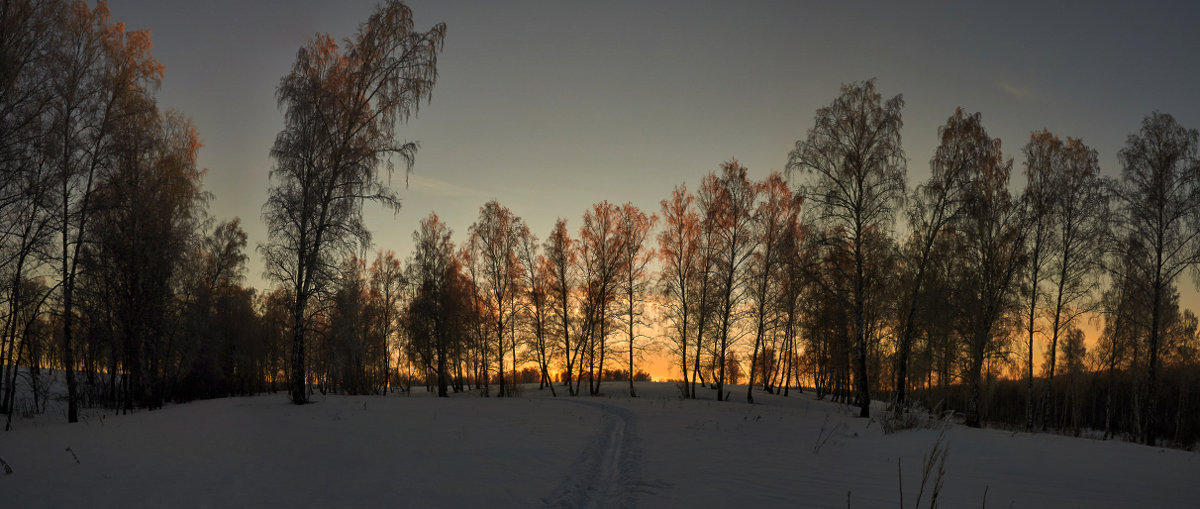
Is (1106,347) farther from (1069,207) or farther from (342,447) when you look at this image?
(342,447)

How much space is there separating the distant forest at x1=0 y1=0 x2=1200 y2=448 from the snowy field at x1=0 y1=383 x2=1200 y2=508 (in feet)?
13.0

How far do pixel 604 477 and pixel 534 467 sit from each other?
1271mm

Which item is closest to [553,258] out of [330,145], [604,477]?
[330,145]

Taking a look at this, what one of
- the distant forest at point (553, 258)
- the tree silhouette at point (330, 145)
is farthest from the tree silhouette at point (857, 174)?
the tree silhouette at point (330, 145)

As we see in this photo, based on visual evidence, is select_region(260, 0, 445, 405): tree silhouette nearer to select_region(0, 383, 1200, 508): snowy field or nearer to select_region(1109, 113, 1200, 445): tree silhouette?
select_region(0, 383, 1200, 508): snowy field

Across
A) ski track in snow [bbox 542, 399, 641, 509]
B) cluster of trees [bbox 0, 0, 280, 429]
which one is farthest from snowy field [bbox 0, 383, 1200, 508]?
cluster of trees [bbox 0, 0, 280, 429]

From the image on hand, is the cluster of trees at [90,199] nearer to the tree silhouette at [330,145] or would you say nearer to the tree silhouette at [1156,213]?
the tree silhouette at [330,145]

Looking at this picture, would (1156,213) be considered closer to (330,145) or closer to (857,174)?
(857,174)

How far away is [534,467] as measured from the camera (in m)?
9.54

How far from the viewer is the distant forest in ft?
56.6

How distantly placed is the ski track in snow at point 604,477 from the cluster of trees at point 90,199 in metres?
12.8

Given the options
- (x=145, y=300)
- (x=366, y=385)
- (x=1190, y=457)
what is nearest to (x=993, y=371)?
(x=1190, y=457)

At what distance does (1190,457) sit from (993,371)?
78.8 feet

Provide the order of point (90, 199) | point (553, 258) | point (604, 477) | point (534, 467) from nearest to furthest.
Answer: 1. point (604, 477)
2. point (534, 467)
3. point (90, 199)
4. point (553, 258)
